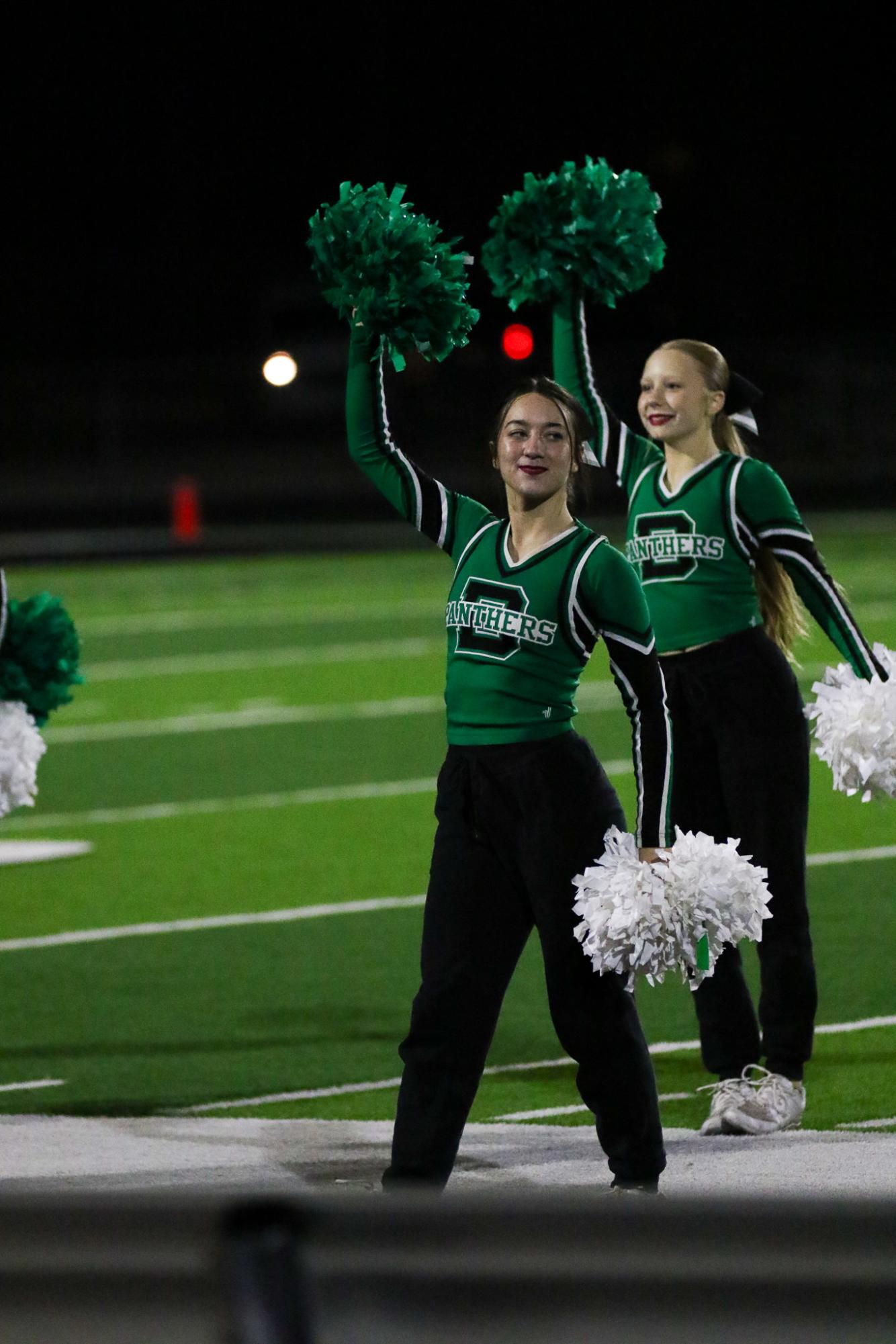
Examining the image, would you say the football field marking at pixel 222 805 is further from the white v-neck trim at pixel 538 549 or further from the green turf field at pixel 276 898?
the white v-neck trim at pixel 538 549

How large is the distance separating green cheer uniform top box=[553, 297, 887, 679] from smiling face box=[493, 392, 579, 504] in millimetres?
909

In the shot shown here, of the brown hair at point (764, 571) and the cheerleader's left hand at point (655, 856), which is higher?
the brown hair at point (764, 571)

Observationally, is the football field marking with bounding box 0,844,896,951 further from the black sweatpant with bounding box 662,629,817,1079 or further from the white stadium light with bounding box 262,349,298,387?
the white stadium light with bounding box 262,349,298,387

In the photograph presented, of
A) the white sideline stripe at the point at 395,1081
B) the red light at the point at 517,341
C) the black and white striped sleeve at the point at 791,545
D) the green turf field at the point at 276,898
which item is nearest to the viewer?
the black and white striped sleeve at the point at 791,545

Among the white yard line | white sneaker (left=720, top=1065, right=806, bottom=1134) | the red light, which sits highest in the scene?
the red light

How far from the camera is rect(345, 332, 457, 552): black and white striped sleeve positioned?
178 inches

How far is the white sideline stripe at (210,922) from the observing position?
7.96m

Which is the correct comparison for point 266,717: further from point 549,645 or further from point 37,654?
point 549,645

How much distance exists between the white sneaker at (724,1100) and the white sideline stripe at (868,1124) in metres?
0.23

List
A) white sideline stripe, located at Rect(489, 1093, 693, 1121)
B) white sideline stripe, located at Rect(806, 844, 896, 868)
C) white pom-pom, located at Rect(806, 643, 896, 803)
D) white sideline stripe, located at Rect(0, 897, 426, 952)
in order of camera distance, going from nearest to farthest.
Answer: white pom-pom, located at Rect(806, 643, 896, 803), white sideline stripe, located at Rect(489, 1093, 693, 1121), white sideline stripe, located at Rect(0, 897, 426, 952), white sideline stripe, located at Rect(806, 844, 896, 868)

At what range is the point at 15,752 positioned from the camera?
532 centimetres

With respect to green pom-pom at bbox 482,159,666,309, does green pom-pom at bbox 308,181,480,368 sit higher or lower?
lower

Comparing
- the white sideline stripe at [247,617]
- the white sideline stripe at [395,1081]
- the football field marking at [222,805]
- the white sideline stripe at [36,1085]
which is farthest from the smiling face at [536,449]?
the white sideline stripe at [247,617]

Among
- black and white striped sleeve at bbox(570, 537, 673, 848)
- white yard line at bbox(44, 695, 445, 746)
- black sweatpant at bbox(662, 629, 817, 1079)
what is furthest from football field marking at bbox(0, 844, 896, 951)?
white yard line at bbox(44, 695, 445, 746)
